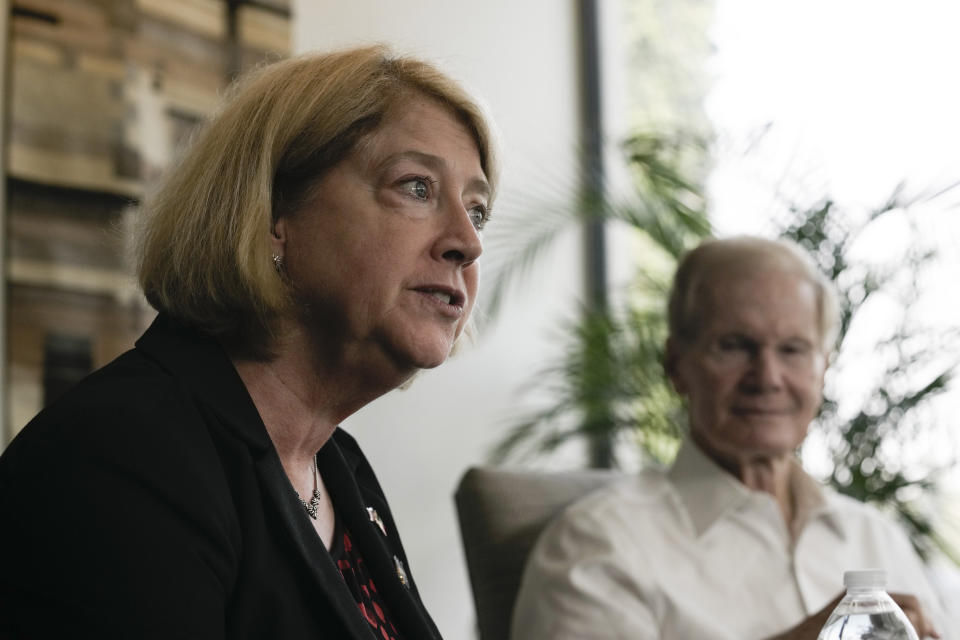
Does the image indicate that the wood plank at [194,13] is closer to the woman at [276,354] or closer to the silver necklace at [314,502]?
the woman at [276,354]

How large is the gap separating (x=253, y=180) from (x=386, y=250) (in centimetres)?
17

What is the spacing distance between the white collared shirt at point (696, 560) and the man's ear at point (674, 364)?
0.41ft

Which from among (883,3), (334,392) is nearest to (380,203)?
(334,392)

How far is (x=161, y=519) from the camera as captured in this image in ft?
3.33

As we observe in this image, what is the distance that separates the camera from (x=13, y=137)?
2.44 meters

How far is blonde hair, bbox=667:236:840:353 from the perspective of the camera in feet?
6.77

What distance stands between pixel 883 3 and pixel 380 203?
282 cm

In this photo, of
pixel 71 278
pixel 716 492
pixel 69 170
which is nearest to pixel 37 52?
pixel 69 170

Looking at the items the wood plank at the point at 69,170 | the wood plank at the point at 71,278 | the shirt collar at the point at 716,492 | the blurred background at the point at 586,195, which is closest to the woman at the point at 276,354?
the blurred background at the point at 586,195

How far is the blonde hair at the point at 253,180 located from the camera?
1.28 meters

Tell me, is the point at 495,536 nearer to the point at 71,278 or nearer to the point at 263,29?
the point at 71,278

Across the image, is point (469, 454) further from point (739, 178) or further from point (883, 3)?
point (883, 3)

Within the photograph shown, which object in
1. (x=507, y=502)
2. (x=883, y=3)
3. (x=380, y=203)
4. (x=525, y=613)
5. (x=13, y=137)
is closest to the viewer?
(x=380, y=203)

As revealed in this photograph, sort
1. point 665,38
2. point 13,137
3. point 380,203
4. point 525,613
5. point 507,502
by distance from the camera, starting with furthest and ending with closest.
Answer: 1. point 665,38
2. point 13,137
3. point 507,502
4. point 525,613
5. point 380,203
